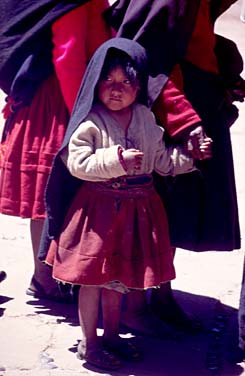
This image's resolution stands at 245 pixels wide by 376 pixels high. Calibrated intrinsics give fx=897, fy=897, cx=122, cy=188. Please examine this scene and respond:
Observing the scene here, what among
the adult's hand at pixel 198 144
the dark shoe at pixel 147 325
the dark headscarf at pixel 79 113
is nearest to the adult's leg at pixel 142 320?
the dark shoe at pixel 147 325

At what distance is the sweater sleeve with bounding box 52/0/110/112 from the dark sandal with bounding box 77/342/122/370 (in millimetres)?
1018

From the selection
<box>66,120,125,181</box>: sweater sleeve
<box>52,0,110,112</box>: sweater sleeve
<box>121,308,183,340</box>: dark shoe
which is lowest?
<box>121,308,183,340</box>: dark shoe

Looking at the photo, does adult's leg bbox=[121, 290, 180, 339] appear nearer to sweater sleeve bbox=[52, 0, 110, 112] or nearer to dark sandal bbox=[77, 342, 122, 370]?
dark sandal bbox=[77, 342, 122, 370]

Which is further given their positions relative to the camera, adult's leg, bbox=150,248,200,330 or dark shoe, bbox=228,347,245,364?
adult's leg, bbox=150,248,200,330

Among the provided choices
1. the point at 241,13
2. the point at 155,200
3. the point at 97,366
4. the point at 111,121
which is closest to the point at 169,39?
the point at 111,121

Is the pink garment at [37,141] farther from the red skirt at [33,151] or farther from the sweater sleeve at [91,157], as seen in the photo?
→ the sweater sleeve at [91,157]

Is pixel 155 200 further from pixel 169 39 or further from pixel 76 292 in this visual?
pixel 76 292

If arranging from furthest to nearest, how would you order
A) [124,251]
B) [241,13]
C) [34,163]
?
[241,13] → [34,163] → [124,251]

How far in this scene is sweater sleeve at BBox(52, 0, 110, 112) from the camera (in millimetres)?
3689

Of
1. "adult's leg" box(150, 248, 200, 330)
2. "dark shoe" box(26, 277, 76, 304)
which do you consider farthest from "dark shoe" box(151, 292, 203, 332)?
"dark shoe" box(26, 277, 76, 304)

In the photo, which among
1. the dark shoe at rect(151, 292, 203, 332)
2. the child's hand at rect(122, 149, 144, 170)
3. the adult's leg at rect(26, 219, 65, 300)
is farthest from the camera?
the adult's leg at rect(26, 219, 65, 300)

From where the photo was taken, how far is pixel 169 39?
3543 millimetres

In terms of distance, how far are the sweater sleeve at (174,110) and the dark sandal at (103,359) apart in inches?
35.9

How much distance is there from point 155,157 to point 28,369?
98 cm
